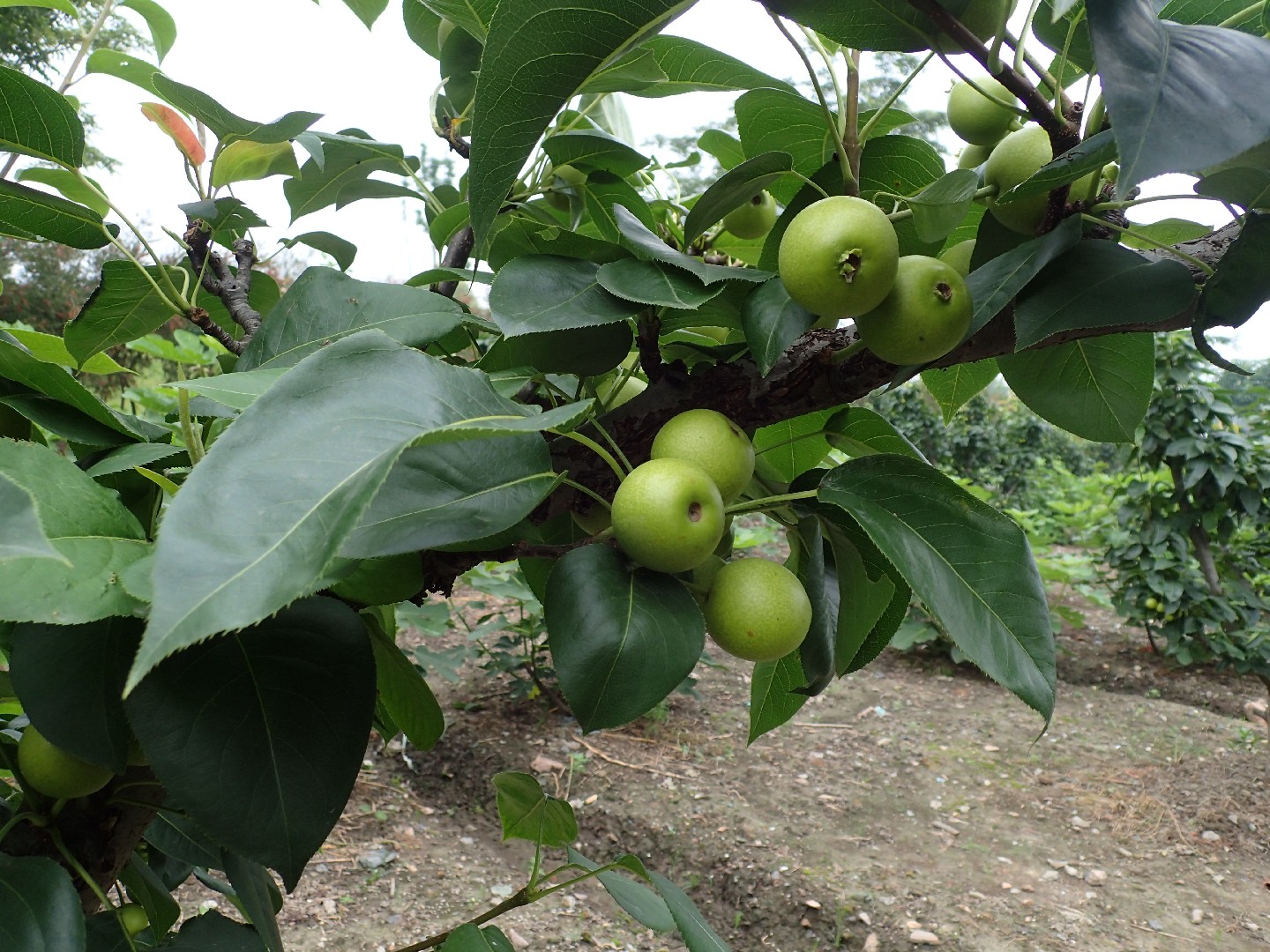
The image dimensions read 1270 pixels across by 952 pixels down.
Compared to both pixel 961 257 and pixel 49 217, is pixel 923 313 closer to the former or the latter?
pixel 961 257

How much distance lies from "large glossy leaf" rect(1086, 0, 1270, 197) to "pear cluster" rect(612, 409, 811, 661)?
0.23 meters

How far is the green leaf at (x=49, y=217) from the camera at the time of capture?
61 cm

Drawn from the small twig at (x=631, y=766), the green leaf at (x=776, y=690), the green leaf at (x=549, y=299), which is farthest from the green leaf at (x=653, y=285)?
the small twig at (x=631, y=766)

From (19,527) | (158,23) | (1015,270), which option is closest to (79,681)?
(19,527)

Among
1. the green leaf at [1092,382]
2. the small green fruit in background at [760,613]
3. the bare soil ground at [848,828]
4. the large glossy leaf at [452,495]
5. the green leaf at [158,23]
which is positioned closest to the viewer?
the large glossy leaf at [452,495]

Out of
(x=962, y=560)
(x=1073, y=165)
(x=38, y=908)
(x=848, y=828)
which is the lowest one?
(x=848, y=828)

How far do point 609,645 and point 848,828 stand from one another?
96.0 inches

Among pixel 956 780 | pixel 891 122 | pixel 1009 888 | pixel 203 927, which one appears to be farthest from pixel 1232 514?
pixel 203 927

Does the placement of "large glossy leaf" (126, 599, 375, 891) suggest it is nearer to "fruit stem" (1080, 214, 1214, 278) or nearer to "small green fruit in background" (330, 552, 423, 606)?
"small green fruit in background" (330, 552, 423, 606)

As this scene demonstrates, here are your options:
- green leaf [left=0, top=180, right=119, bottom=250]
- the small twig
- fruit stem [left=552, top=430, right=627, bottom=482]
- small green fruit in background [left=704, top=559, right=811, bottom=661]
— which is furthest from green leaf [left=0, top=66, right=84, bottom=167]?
the small twig

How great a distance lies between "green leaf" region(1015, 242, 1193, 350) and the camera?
0.43 m

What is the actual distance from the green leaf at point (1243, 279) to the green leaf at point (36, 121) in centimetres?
70

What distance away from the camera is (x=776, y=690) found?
683 millimetres

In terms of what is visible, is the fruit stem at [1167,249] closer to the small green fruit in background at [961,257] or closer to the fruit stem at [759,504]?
the small green fruit in background at [961,257]
